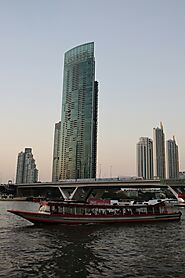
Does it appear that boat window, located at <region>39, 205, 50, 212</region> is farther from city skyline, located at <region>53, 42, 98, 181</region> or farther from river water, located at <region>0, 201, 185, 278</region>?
city skyline, located at <region>53, 42, 98, 181</region>

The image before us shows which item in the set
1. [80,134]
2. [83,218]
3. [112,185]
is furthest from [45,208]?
[80,134]

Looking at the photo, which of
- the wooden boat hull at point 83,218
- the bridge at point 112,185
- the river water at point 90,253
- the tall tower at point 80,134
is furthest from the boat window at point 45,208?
the tall tower at point 80,134

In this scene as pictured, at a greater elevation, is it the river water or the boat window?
the boat window

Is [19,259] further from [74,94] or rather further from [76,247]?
[74,94]

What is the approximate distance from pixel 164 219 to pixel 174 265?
32.2 m

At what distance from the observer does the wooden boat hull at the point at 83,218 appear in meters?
42.2

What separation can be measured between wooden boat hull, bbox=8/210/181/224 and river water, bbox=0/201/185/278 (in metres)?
2.63

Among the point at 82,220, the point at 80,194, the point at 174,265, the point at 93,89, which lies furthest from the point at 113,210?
the point at 93,89

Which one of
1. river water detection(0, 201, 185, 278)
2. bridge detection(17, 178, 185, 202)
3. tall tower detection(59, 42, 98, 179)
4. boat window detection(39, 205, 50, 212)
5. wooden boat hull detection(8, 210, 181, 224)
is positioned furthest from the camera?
tall tower detection(59, 42, 98, 179)

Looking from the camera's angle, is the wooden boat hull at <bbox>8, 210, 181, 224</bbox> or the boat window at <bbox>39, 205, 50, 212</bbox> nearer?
the wooden boat hull at <bbox>8, 210, 181, 224</bbox>

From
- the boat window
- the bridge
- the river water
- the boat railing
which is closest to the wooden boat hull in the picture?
the boat railing

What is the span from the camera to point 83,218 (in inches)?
1754

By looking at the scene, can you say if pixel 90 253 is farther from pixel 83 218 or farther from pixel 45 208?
pixel 45 208

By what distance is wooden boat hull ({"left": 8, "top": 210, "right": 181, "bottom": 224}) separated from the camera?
42250 millimetres
